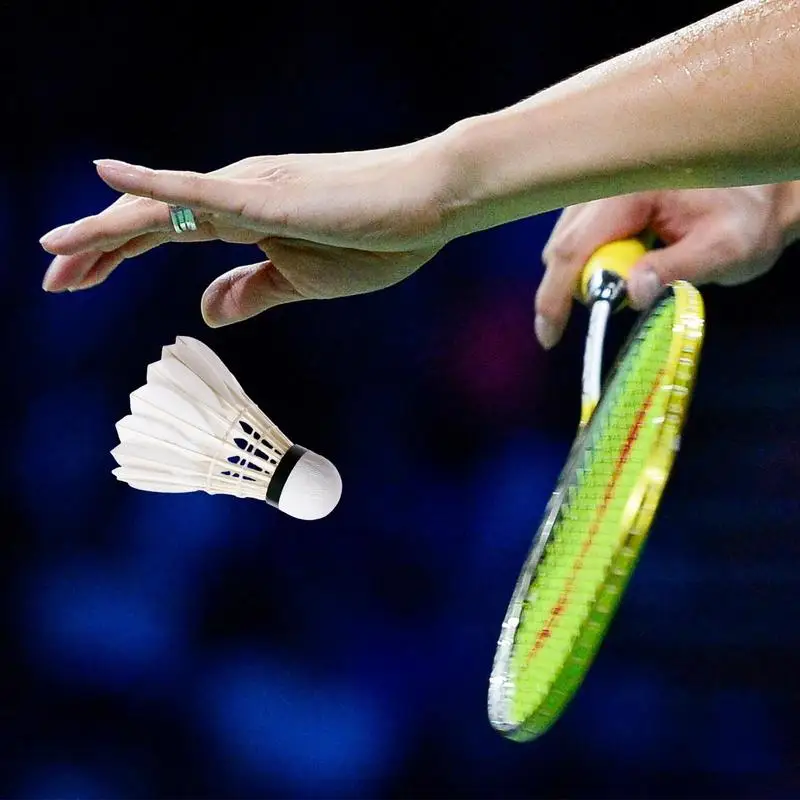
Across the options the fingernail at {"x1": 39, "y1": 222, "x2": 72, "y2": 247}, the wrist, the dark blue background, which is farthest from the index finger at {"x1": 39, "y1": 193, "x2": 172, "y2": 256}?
the dark blue background

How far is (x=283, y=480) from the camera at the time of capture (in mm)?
998

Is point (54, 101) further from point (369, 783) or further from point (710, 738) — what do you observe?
point (710, 738)

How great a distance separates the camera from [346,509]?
5.18ft

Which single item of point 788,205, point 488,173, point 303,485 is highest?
point 788,205

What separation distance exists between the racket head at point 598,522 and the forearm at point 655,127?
85 mm

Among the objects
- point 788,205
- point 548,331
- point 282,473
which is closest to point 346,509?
point 282,473

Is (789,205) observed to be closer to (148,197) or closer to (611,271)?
(611,271)

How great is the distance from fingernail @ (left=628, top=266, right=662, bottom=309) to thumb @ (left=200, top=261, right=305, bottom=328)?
0.80 ft

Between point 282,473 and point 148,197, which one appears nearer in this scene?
point 148,197

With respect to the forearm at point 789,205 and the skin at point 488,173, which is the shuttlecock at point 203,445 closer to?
the skin at point 488,173

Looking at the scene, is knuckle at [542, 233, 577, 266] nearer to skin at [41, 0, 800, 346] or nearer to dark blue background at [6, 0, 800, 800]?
skin at [41, 0, 800, 346]

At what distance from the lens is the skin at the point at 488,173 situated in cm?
60

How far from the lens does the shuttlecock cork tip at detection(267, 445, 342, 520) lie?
0.99m

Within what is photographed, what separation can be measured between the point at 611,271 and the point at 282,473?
0.32m
